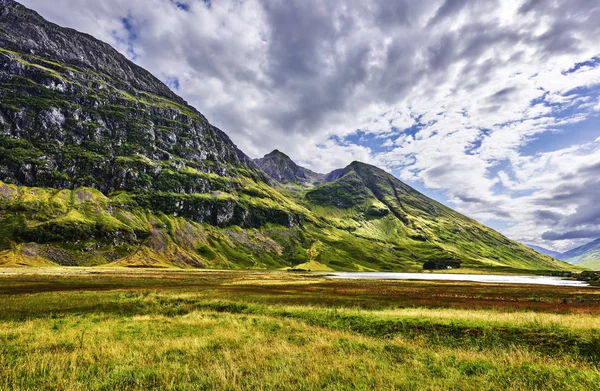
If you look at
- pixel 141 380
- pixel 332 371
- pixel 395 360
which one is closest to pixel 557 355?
pixel 395 360

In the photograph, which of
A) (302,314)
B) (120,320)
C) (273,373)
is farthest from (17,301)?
(273,373)

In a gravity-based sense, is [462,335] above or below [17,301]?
above

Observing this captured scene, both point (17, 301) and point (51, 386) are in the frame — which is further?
point (17, 301)

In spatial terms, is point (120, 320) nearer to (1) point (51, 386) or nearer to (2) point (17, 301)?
(1) point (51, 386)

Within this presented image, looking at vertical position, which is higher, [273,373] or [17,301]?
[273,373]

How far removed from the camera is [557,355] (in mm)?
17391

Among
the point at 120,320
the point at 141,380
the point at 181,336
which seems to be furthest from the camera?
the point at 120,320

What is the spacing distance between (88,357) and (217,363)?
7131 millimetres

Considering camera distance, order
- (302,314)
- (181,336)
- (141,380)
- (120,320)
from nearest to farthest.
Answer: (141,380) < (181,336) < (120,320) < (302,314)

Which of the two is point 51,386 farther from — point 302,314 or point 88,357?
point 302,314

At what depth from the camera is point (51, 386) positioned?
11.0 m

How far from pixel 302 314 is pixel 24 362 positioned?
2174cm

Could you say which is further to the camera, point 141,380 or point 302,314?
point 302,314

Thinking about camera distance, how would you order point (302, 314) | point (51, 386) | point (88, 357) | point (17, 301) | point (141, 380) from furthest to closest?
point (17, 301)
point (302, 314)
point (88, 357)
point (141, 380)
point (51, 386)
